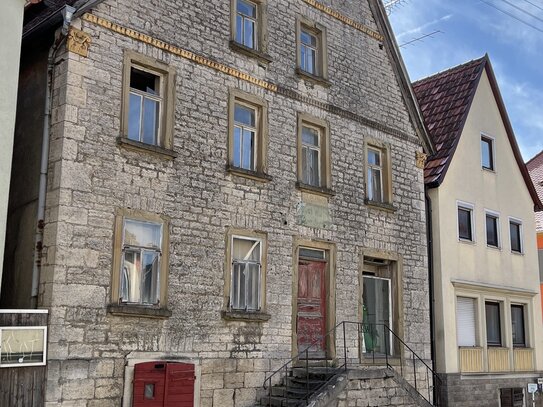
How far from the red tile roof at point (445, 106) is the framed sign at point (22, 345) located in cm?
1223

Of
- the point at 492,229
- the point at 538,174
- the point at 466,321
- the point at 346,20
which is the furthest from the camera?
the point at 538,174

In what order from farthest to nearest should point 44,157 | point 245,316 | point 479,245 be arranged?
1. point 479,245
2. point 245,316
3. point 44,157

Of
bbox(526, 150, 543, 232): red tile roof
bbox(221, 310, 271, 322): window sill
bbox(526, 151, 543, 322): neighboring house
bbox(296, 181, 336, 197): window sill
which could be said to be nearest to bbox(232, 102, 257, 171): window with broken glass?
bbox(296, 181, 336, 197): window sill

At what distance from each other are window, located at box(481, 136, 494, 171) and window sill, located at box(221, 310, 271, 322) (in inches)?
426

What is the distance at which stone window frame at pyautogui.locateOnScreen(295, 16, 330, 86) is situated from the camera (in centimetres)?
1667

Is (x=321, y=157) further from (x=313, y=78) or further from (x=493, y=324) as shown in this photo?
(x=493, y=324)

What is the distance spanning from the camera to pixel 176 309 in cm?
1322

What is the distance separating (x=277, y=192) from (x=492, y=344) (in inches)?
383

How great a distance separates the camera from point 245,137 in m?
15.3

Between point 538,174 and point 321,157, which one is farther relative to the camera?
point 538,174

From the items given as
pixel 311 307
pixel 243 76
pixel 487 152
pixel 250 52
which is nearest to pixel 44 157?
pixel 243 76

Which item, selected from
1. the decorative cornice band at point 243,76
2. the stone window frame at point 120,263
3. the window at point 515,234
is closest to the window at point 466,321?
the window at point 515,234

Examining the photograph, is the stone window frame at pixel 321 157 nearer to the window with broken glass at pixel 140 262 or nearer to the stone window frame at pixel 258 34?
the stone window frame at pixel 258 34

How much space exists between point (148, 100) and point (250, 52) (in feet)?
9.33
